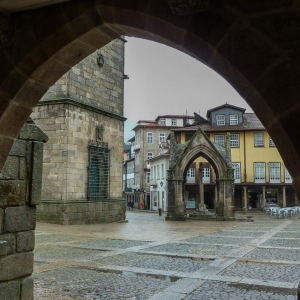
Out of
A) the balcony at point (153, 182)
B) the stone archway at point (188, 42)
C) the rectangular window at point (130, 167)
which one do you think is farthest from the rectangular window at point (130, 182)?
the stone archway at point (188, 42)

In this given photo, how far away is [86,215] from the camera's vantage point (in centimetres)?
1702

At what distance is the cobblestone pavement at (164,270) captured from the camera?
526cm

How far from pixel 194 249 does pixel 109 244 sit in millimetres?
2283

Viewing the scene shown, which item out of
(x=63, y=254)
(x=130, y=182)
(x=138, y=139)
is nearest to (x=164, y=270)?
(x=63, y=254)

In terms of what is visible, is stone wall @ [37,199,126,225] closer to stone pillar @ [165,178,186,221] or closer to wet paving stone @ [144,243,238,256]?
Result: stone pillar @ [165,178,186,221]

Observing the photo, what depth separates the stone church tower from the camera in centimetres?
1622

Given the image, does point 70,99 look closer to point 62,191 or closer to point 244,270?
point 62,191

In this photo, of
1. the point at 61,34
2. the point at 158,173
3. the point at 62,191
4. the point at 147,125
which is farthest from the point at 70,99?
the point at 147,125

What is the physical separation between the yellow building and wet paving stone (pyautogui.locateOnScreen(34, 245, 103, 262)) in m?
31.9

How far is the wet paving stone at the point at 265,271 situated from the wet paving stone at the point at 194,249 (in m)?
1.63

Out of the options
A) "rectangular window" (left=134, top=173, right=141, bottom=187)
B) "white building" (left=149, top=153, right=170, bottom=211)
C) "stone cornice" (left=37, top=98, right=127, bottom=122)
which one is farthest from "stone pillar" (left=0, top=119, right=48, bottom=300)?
"rectangular window" (left=134, top=173, right=141, bottom=187)

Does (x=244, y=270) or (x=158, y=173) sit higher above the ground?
(x=158, y=173)

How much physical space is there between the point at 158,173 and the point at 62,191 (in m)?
32.5

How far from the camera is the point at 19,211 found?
4.12m
